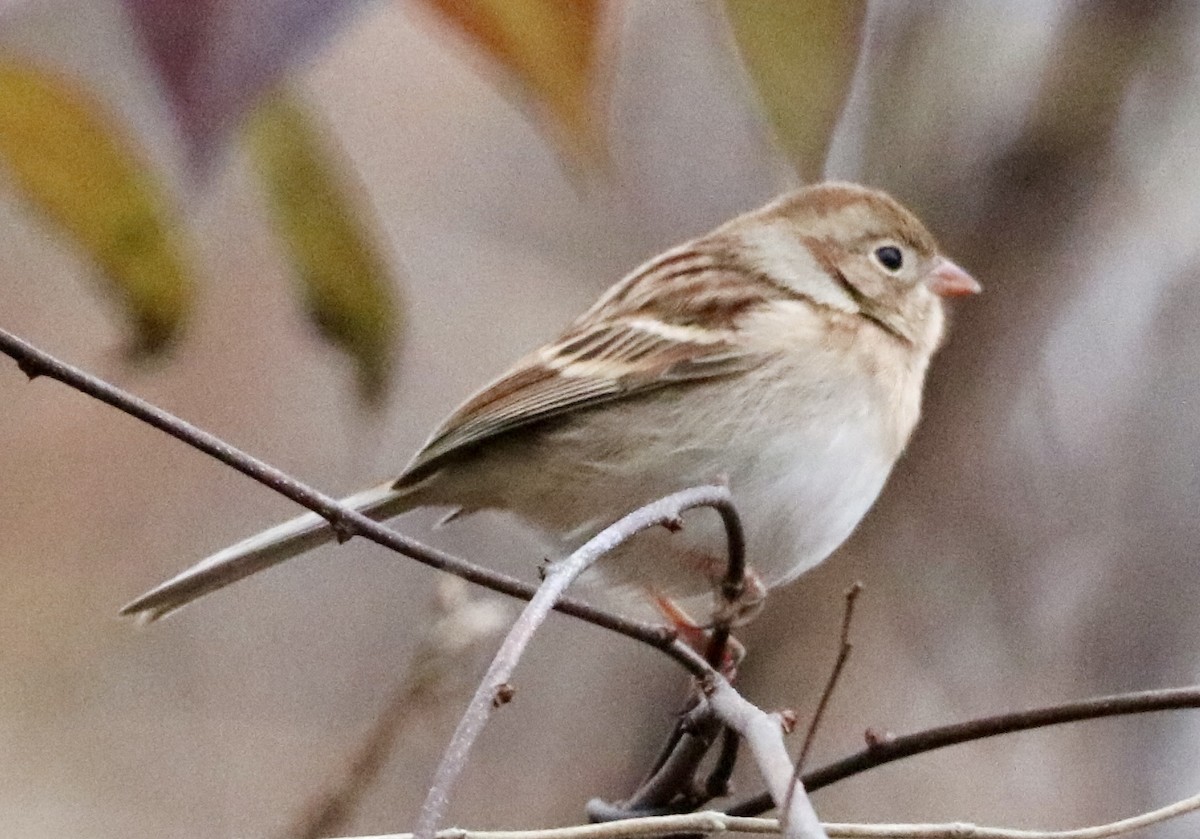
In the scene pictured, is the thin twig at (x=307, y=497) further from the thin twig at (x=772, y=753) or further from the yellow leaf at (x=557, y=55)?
the yellow leaf at (x=557, y=55)

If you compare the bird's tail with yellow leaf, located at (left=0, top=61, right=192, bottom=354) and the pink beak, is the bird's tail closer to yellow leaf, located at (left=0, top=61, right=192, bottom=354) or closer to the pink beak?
yellow leaf, located at (left=0, top=61, right=192, bottom=354)

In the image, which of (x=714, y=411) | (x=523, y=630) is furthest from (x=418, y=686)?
(x=523, y=630)

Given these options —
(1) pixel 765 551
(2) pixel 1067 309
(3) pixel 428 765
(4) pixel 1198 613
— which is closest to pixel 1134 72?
(2) pixel 1067 309

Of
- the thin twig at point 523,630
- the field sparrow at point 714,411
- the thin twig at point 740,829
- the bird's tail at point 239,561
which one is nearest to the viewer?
the thin twig at point 523,630

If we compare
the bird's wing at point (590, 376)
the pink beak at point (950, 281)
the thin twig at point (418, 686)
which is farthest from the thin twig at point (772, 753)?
the pink beak at point (950, 281)

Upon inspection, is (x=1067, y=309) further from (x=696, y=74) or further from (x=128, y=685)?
(x=128, y=685)

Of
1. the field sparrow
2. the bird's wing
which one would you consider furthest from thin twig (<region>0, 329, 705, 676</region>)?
the bird's wing
